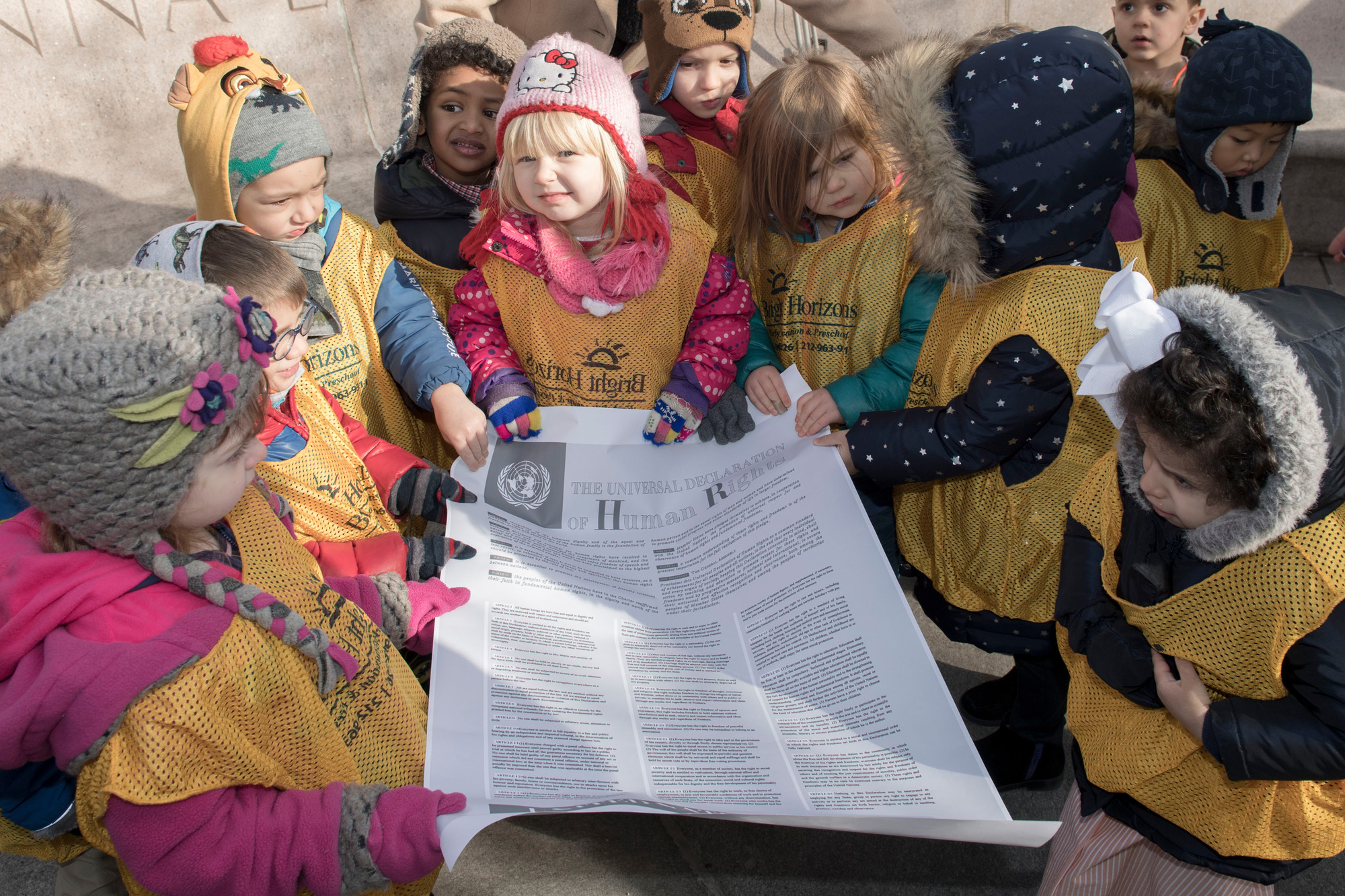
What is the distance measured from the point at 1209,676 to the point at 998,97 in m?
0.96

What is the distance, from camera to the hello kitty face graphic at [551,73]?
5.54ft

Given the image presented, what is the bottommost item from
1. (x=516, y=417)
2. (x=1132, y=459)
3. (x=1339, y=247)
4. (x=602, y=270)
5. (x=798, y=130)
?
(x=1339, y=247)

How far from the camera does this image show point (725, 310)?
1874mm

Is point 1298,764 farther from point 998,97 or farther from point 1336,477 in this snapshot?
point 998,97

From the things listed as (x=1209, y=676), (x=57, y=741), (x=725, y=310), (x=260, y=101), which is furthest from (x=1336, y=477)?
(x=260, y=101)

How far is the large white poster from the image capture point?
113 centimetres

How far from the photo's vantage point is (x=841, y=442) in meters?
1.68

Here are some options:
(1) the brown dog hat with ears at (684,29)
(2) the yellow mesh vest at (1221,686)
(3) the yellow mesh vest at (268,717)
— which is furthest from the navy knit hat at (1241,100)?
(3) the yellow mesh vest at (268,717)

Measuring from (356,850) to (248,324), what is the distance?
0.65m

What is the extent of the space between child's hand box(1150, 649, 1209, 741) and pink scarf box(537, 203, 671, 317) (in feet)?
3.82

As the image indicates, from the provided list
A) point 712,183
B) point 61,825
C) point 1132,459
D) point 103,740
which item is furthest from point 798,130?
point 61,825

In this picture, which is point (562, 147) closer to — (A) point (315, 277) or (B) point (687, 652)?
(A) point (315, 277)

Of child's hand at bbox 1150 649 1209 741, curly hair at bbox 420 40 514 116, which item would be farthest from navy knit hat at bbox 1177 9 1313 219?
curly hair at bbox 420 40 514 116

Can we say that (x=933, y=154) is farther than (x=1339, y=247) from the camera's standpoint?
No
